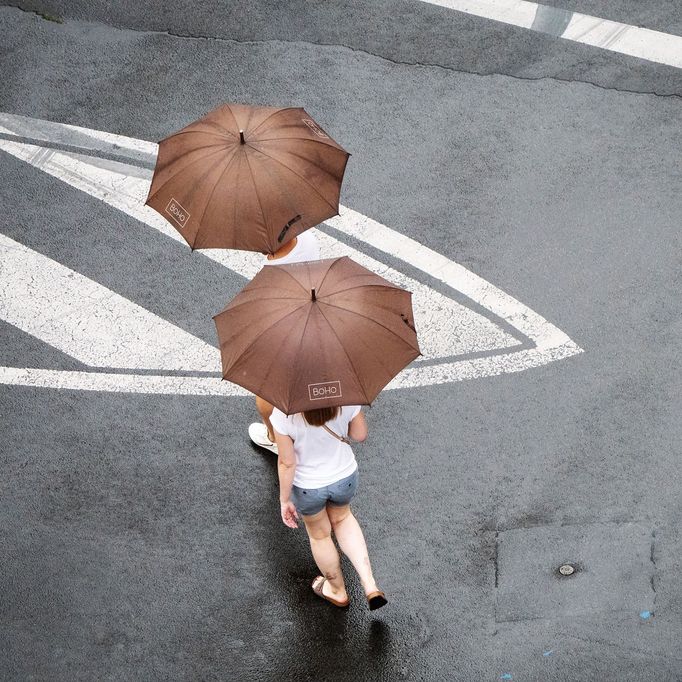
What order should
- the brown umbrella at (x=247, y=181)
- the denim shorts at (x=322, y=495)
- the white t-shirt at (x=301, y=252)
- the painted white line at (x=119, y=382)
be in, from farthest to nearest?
the painted white line at (x=119, y=382), the white t-shirt at (x=301, y=252), the brown umbrella at (x=247, y=181), the denim shorts at (x=322, y=495)

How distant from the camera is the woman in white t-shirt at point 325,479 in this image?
18.5ft

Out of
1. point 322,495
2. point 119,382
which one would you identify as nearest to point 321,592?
point 322,495

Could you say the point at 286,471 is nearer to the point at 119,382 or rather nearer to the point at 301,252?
the point at 301,252

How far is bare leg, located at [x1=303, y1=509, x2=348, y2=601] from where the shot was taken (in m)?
6.22

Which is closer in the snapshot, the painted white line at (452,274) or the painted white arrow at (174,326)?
the painted white arrow at (174,326)

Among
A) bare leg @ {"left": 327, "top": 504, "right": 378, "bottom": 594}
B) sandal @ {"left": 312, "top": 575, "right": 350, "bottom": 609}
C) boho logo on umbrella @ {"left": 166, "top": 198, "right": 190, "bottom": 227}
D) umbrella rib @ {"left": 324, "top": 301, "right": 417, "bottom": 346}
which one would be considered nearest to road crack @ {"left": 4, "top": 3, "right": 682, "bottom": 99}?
boho logo on umbrella @ {"left": 166, "top": 198, "right": 190, "bottom": 227}

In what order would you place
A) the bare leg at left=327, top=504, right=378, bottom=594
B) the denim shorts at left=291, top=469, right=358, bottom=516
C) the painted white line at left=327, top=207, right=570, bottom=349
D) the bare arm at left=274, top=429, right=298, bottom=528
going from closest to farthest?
the bare arm at left=274, top=429, right=298, bottom=528 < the denim shorts at left=291, top=469, right=358, bottom=516 < the bare leg at left=327, top=504, right=378, bottom=594 < the painted white line at left=327, top=207, right=570, bottom=349

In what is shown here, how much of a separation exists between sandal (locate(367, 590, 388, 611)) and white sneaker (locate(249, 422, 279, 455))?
1.57 m

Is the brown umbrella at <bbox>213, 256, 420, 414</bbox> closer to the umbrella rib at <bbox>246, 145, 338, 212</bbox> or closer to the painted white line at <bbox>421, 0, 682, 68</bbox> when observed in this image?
the umbrella rib at <bbox>246, 145, 338, 212</bbox>

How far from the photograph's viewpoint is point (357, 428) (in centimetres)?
579

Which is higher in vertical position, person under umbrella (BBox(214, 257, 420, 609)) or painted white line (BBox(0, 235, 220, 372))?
painted white line (BBox(0, 235, 220, 372))

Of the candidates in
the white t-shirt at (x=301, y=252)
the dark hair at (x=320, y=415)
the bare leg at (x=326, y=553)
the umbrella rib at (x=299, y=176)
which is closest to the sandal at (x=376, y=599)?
the bare leg at (x=326, y=553)

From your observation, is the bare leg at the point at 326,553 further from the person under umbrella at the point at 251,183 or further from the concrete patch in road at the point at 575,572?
the concrete patch in road at the point at 575,572

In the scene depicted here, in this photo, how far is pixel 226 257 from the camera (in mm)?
8672
